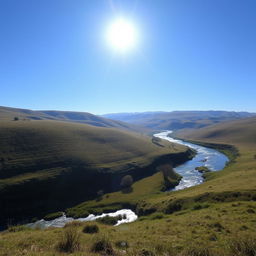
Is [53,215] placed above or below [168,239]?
below

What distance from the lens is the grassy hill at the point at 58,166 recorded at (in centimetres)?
5559

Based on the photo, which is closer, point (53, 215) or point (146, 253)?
point (146, 253)

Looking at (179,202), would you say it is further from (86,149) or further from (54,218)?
(86,149)

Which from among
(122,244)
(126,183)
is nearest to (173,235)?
(122,244)

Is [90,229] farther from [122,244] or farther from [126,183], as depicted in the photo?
[126,183]

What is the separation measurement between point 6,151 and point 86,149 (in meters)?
33.2

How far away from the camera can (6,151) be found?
242 ft

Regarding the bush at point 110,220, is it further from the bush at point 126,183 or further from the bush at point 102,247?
the bush at point 102,247

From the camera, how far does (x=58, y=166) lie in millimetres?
73125

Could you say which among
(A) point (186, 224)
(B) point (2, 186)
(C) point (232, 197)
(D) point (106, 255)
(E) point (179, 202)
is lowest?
(B) point (2, 186)

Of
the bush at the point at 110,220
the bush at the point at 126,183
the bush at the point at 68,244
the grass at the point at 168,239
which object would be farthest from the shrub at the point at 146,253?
the bush at the point at 126,183

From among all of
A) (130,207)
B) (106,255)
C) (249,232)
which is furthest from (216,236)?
(130,207)

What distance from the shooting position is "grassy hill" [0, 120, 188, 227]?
5559cm

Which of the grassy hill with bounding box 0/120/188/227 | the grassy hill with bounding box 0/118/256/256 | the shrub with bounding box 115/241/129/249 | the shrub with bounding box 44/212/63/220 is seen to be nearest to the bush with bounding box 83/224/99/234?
the grassy hill with bounding box 0/118/256/256
